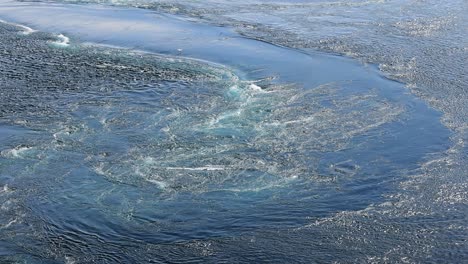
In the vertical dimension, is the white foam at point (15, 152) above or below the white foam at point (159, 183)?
above

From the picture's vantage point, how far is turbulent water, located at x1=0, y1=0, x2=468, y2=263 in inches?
813

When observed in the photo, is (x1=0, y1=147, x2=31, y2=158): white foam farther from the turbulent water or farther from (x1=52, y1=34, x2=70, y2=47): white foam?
(x1=52, y1=34, x2=70, y2=47): white foam

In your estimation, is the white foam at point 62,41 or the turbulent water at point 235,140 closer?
the turbulent water at point 235,140

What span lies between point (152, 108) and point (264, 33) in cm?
1322

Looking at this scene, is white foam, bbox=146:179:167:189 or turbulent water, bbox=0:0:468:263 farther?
white foam, bbox=146:179:167:189

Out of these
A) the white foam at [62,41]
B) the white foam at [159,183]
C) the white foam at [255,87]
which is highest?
the white foam at [62,41]

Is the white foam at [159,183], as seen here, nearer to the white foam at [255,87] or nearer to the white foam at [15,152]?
the white foam at [15,152]

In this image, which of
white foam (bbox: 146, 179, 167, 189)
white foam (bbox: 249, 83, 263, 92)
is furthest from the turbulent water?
white foam (bbox: 249, 83, 263, 92)

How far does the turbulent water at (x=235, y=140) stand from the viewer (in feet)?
67.7

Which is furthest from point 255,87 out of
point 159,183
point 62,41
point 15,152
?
point 62,41

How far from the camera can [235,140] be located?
26.6 m

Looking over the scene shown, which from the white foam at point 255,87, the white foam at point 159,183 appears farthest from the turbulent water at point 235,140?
the white foam at point 255,87

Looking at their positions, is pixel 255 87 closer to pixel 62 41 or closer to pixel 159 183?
pixel 159 183

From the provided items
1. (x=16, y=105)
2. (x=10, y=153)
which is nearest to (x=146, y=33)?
(x=16, y=105)
